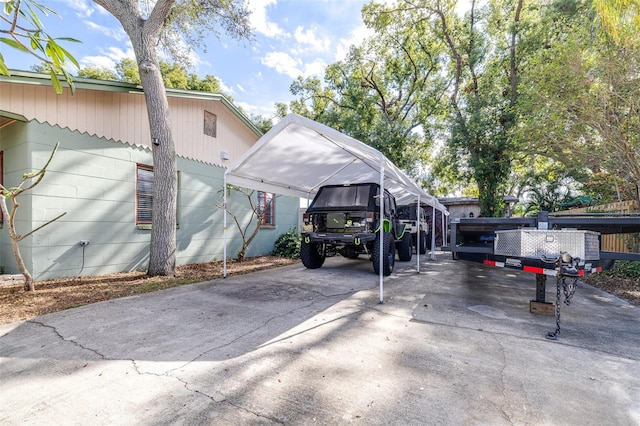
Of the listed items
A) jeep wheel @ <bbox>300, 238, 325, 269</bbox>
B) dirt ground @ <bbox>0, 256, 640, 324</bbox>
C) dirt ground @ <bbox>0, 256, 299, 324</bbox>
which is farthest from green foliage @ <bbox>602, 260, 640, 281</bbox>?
dirt ground @ <bbox>0, 256, 299, 324</bbox>

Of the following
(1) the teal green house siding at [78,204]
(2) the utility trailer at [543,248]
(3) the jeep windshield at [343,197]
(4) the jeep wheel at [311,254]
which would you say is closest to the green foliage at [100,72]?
(1) the teal green house siding at [78,204]

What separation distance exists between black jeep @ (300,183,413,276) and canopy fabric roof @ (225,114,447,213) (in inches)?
22.8

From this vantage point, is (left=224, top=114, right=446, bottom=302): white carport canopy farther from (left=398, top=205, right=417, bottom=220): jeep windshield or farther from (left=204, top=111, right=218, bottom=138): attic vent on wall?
(left=204, top=111, right=218, bottom=138): attic vent on wall

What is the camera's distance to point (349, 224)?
6.09m

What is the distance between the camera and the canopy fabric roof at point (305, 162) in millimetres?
4481

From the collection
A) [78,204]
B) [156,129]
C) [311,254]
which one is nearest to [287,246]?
[311,254]

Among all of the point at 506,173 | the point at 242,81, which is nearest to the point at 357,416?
the point at 506,173

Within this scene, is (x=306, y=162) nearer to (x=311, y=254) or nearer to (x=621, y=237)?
(x=311, y=254)

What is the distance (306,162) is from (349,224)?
1.65 meters

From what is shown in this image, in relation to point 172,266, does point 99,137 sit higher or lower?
higher

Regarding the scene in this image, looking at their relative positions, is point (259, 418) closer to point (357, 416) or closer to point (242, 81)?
point (357, 416)

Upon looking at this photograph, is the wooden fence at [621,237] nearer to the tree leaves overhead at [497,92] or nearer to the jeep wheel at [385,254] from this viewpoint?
the tree leaves overhead at [497,92]

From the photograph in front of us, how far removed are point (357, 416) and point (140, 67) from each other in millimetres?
7226

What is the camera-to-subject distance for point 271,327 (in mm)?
3234
